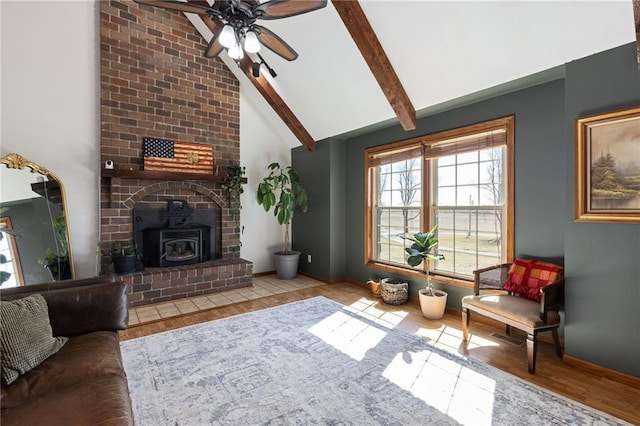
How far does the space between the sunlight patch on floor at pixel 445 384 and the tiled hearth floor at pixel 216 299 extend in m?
2.39

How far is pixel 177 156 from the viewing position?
4.48m

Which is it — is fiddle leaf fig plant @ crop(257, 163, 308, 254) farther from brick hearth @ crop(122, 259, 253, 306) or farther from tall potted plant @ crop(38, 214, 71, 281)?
tall potted plant @ crop(38, 214, 71, 281)

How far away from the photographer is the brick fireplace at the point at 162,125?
4.03 metres

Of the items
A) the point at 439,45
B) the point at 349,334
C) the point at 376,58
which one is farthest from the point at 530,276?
the point at 376,58

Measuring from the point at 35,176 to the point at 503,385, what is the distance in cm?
520

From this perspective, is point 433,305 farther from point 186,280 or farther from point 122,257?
point 122,257

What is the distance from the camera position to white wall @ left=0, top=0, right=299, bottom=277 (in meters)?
3.56

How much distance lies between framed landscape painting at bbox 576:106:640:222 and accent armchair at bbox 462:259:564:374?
579 millimetres

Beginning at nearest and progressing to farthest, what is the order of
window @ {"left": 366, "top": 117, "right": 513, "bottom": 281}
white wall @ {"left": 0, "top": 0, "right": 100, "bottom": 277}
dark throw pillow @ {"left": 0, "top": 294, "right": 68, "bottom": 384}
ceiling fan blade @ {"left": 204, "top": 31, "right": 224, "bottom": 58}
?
1. dark throw pillow @ {"left": 0, "top": 294, "right": 68, "bottom": 384}
2. ceiling fan blade @ {"left": 204, "top": 31, "right": 224, "bottom": 58}
3. window @ {"left": 366, "top": 117, "right": 513, "bottom": 281}
4. white wall @ {"left": 0, "top": 0, "right": 100, "bottom": 277}

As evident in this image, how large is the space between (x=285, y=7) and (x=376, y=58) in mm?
1257

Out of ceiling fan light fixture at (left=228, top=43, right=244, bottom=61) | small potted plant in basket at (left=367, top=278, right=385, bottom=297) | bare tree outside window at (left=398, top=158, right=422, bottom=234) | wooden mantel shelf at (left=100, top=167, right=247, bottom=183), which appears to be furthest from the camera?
small potted plant in basket at (left=367, top=278, right=385, bottom=297)

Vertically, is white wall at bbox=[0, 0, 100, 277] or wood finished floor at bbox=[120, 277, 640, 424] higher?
white wall at bbox=[0, 0, 100, 277]

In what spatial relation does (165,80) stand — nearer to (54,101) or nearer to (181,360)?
(54,101)

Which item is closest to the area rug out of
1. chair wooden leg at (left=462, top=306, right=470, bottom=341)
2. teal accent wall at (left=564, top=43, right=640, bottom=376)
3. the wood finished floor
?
the wood finished floor
